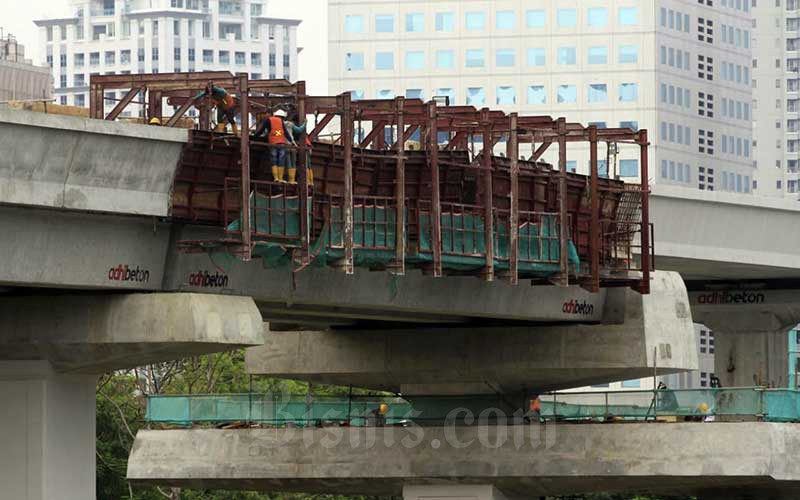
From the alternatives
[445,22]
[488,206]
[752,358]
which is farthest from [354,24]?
[488,206]

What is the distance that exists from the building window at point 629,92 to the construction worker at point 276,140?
92.8 metres

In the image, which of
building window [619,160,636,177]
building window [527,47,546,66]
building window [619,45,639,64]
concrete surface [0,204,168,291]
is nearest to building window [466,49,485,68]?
building window [527,47,546,66]

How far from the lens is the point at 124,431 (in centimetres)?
9438

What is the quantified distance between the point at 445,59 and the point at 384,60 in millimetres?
3980

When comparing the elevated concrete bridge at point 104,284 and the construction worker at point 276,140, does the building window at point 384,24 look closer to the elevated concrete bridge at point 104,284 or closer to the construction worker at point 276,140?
the elevated concrete bridge at point 104,284

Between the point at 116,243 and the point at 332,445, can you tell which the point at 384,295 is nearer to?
the point at 116,243

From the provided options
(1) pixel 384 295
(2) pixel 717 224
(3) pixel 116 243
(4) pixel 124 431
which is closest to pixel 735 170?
(4) pixel 124 431

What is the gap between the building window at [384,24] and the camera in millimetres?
140000

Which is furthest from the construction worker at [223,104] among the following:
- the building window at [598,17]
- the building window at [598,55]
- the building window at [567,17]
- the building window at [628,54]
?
the building window at [567,17]

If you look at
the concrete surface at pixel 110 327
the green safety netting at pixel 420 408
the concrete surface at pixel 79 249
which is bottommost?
the green safety netting at pixel 420 408

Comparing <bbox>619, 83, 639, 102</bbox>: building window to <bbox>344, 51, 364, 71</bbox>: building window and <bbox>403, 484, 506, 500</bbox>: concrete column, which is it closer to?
<bbox>344, 51, 364, 71</bbox>: building window

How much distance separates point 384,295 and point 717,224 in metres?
18.6

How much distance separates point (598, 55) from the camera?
135 meters

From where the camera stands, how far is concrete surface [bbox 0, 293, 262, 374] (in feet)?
140
